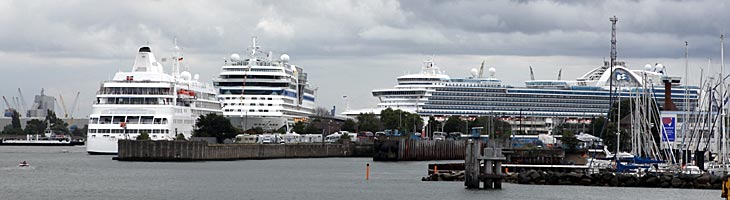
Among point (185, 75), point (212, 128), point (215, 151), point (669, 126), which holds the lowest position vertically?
point (215, 151)

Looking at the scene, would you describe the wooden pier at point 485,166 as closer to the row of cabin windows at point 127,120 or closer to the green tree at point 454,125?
the row of cabin windows at point 127,120

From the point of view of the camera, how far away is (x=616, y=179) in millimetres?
74938

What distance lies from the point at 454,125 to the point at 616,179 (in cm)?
11869

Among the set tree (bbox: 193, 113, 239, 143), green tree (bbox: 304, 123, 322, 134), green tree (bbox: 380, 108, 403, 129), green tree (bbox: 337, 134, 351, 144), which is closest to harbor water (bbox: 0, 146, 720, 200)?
tree (bbox: 193, 113, 239, 143)

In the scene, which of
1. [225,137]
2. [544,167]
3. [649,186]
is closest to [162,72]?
[225,137]

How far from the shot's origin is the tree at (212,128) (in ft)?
479

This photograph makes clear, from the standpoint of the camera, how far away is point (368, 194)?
7162cm

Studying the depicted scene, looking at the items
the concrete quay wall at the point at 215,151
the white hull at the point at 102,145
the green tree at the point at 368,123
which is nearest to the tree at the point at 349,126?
the green tree at the point at 368,123

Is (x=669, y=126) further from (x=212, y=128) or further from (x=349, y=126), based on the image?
(x=349, y=126)

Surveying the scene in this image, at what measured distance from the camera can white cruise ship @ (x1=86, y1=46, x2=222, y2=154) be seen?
134 m

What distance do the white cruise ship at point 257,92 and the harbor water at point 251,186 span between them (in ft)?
257

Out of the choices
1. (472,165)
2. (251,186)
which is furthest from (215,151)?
(472,165)

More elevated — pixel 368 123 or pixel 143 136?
pixel 368 123

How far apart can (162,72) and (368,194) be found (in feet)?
254
